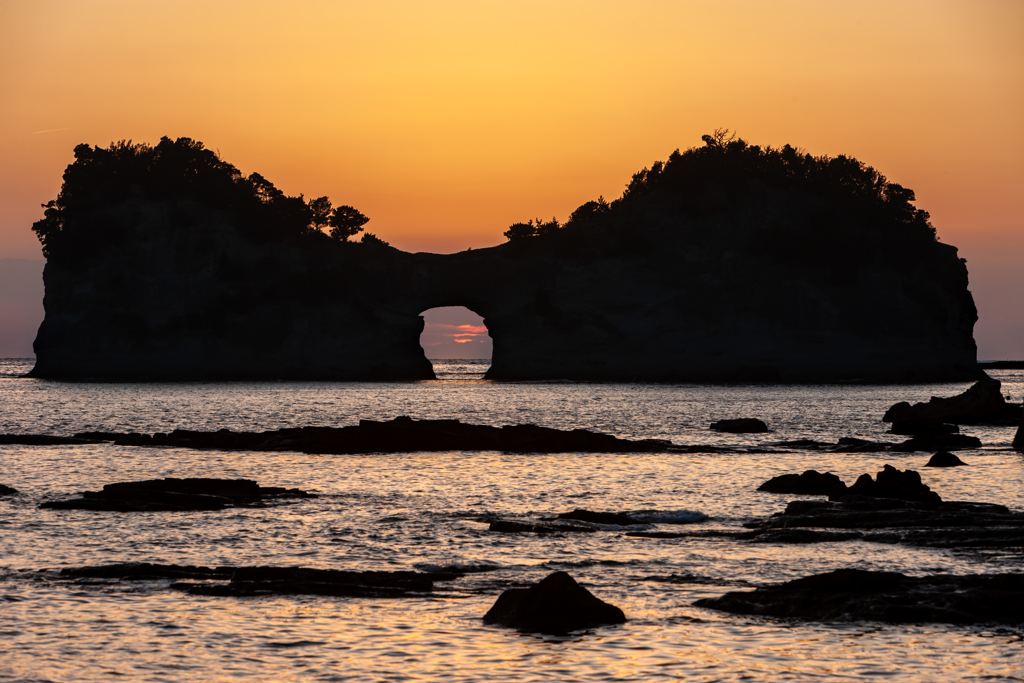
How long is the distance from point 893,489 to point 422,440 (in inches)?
848

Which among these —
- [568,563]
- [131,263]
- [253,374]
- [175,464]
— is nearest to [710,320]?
[253,374]

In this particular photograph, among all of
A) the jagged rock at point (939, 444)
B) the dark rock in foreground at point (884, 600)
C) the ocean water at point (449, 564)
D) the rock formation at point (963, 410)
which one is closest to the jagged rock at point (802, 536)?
the ocean water at point (449, 564)

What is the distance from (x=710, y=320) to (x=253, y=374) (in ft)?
178

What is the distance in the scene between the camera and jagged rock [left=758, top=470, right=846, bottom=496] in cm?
2814

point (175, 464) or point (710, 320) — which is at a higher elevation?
point (710, 320)

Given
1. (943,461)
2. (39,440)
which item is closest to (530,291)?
(39,440)

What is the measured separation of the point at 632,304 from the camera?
12081cm

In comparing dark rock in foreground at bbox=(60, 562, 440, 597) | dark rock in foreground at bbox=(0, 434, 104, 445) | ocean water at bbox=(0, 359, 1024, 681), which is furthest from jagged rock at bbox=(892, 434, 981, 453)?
dark rock in foreground at bbox=(0, 434, 104, 445)

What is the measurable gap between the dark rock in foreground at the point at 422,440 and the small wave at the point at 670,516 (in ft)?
59.4

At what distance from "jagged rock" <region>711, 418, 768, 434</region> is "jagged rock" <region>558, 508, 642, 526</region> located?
31336 mm

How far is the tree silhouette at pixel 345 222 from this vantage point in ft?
444

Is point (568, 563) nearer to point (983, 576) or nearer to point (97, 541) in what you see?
point (983, 576)

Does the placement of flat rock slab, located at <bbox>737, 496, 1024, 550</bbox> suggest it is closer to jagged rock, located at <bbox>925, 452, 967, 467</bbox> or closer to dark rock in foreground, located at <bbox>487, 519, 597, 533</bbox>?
A: dark rock in foreground, located at <bbox>487, 519, 597, 533</bbox>

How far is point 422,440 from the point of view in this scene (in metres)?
42.4
